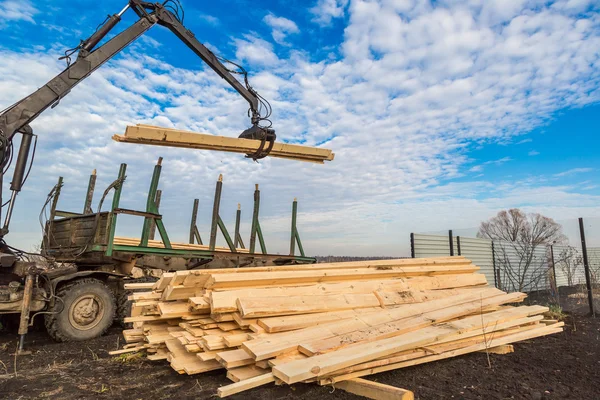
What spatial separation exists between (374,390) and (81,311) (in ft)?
17.5

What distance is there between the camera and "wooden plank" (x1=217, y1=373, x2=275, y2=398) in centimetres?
334

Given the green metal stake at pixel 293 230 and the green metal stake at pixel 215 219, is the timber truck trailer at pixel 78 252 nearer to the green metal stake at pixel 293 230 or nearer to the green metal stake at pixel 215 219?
the green metal stake at pixel 215 219

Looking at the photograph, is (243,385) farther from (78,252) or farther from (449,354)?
(78,252)

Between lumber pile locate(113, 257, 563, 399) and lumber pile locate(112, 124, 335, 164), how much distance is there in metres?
2.29

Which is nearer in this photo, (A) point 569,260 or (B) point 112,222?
(B) point 112,222

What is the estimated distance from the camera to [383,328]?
4.59 meters

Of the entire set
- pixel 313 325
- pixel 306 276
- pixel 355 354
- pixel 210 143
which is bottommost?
pixel 355 354

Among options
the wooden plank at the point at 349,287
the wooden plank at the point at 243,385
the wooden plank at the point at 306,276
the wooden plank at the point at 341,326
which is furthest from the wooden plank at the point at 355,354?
the wooden plank at the point at 306,276

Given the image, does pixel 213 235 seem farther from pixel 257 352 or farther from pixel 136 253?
pixel 257 352

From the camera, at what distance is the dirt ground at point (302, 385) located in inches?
156

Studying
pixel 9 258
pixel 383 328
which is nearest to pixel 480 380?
pixel 383 328

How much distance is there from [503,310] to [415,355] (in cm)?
247

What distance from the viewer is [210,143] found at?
6.67m

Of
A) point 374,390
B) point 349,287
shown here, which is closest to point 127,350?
point 349,287
